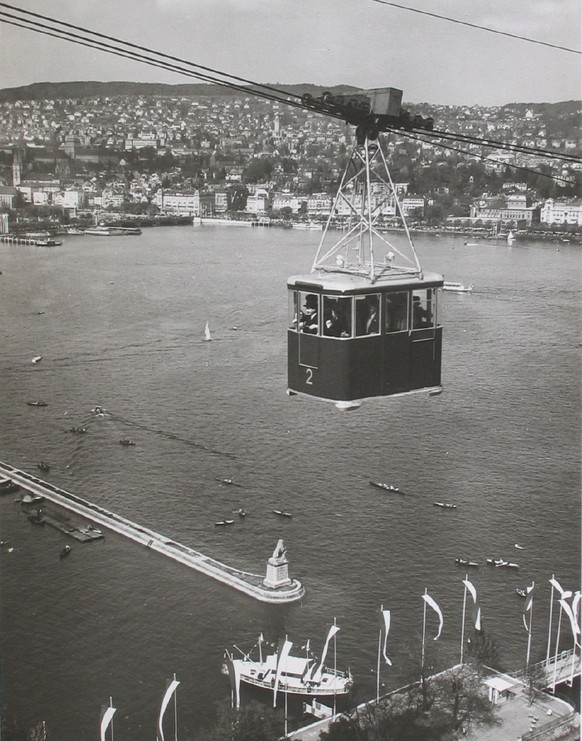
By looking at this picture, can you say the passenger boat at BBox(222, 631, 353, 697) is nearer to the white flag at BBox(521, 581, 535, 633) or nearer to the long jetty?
the long jetty

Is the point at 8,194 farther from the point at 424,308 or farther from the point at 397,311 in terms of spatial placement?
the point at 397,311

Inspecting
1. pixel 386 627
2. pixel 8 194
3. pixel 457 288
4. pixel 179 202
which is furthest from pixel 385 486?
pixel 179 202

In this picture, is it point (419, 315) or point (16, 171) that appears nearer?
point (419, 315)

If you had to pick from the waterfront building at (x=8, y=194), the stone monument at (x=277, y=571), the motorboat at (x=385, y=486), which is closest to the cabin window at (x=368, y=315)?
the stone monument at (x=277, y=571)

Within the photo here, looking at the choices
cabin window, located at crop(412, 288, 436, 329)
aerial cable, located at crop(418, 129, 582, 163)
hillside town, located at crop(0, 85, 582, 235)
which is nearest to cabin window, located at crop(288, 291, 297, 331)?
cabin window, located at crop(412, 288, 436, 329)

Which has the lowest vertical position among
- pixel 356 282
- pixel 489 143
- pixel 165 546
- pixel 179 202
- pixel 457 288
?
pixel 165 546

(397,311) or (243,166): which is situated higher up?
(243,166)

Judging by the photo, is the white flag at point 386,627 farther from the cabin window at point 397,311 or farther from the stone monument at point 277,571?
the cabin window at point 397,311

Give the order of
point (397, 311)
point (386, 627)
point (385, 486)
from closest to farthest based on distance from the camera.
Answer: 1. point (397, 311)
2. point (386, 627)
3. point (385, 486)
